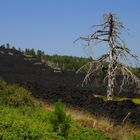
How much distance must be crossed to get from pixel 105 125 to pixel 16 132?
684 centimetres

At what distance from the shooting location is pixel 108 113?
2802 cm

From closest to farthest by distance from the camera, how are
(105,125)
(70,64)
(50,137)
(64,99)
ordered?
(50,137)
(105,125)
(64,99)
(70,64)

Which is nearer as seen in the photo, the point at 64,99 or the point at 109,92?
the point at 64,99

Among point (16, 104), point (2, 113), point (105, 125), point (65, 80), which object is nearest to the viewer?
point (2, 113)

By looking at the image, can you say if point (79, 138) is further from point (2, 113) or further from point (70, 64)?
point (70, 64)

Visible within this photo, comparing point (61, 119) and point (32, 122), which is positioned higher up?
point (61, 119)

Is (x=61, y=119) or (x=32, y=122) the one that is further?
(x=32, y=122)

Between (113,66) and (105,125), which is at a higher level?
(113,66)

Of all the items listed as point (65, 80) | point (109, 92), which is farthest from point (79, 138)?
point (65, 80)

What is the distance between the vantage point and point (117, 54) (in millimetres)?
41625

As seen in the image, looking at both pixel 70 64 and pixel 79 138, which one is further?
→ pixel 70 64

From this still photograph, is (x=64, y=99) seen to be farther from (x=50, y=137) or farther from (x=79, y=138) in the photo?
(x=50, y=137)

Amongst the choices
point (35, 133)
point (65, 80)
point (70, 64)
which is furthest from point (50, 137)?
point (70, 64)

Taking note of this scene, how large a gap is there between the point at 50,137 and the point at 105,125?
703cm
